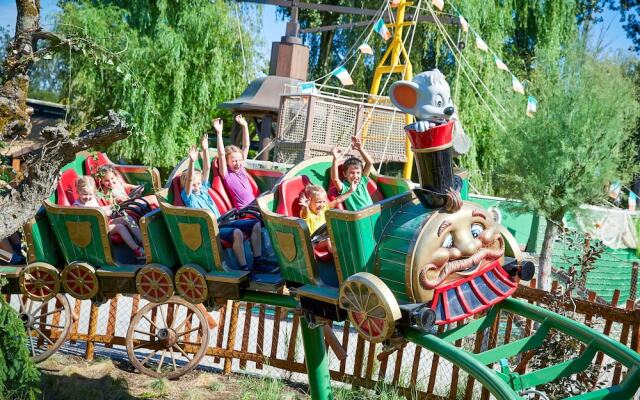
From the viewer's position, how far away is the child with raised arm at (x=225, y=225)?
4426 millimetres

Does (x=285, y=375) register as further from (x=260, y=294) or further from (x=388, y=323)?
(x=388, y=323)

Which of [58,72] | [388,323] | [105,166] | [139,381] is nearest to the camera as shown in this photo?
[388,323]

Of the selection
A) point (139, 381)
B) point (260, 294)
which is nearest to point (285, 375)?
point (139, 381)

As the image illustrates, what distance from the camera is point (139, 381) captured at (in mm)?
6129

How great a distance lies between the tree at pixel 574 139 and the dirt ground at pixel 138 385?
5.30 metres

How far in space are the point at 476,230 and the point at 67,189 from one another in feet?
10.1

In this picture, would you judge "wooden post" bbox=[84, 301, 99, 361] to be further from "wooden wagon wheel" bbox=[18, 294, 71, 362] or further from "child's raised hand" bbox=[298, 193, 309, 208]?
"child's raised hand" bbox=[298, 193, 309, 208]

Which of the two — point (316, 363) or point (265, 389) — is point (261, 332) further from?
point (316, 363)

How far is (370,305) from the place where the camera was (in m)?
3.42

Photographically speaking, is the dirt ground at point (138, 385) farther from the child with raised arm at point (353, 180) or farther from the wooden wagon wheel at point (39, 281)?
the child with raised arm at point (353, 180)

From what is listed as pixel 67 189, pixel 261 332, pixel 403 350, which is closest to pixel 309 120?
pixel 261 332

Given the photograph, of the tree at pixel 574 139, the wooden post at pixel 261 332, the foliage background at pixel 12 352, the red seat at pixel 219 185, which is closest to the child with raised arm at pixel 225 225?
the red seat at pixel 219 185

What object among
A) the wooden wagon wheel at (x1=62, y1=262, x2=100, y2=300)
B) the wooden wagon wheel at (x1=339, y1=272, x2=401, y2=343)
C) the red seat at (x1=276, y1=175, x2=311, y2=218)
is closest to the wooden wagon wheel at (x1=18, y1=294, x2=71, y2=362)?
the wooden wagon wheel at (x1=62, y1=262, x2=100, y2=300)

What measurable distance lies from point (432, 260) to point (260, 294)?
133 cm
